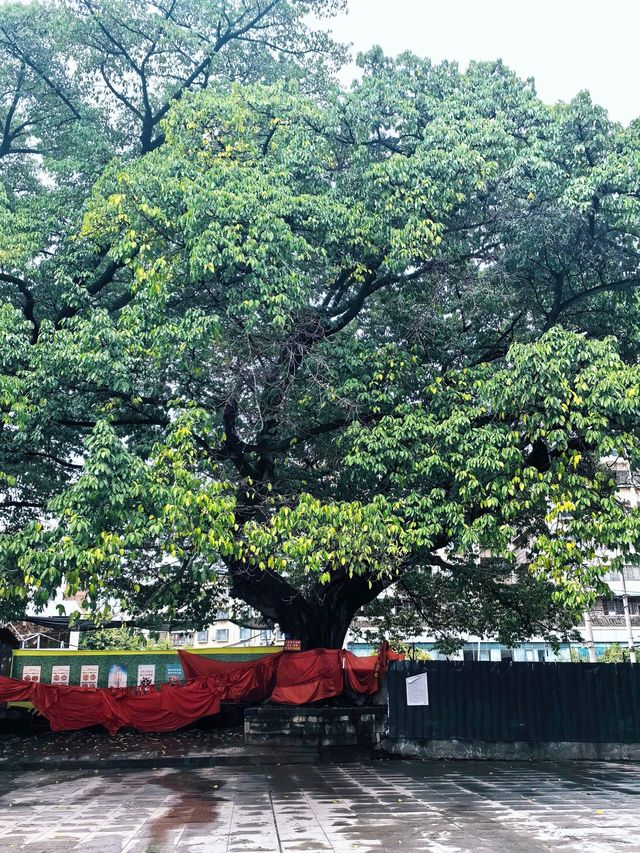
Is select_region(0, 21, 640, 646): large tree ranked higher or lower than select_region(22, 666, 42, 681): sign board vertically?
higher

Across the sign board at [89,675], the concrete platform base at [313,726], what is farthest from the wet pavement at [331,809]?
the sign board at [89,675]

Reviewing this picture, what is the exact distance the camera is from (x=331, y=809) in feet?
26.4

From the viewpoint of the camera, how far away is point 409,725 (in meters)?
12.7

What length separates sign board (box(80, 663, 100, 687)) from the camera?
2038 cm

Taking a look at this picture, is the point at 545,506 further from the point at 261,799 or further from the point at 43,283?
the point at 43,283

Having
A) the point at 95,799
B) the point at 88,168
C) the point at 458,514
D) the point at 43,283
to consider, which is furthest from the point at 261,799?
the point at 88,168

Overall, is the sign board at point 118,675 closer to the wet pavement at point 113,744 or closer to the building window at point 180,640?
the wet pavement at point 113,744

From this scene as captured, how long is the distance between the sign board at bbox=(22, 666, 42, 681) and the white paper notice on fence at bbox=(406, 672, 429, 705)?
12.4 meters

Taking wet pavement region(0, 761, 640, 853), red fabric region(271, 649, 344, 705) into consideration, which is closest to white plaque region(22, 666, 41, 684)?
wet pavement region(0, 761, 640, 853)

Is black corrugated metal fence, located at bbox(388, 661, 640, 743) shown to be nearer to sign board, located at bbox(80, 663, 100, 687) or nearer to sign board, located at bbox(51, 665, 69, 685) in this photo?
sign board, located at bbox(80, 663, 100, 687)

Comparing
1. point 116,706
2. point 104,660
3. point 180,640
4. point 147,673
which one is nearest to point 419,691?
point 116,706

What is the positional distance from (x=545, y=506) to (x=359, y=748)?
6.40 metres

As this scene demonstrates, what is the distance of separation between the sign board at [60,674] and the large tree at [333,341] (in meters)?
9.14

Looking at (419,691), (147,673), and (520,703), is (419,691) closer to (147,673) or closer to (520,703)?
(520,703)
